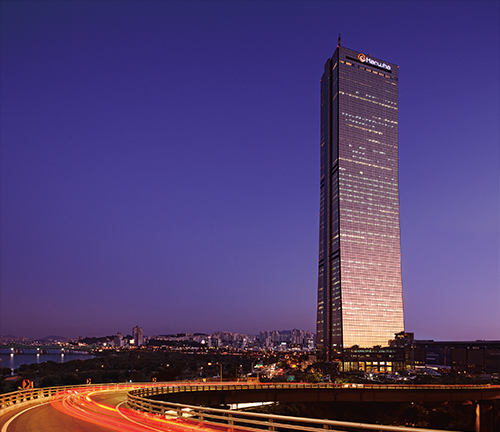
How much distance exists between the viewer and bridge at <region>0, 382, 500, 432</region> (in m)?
19.5

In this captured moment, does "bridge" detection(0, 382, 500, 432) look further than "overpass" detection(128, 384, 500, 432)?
No

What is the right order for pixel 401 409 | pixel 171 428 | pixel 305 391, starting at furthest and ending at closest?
pixel 401 409, pixel 305 391, pixel 171 428

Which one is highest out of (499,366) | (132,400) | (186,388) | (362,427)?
(362,427)

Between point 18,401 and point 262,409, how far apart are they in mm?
44320

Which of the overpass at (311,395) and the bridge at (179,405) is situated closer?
the bridge at (179,405)

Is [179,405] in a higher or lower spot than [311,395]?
higher

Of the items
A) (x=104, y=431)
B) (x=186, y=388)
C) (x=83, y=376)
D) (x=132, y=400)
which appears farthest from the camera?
(x=83, y=376)

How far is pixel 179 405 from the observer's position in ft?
73.2

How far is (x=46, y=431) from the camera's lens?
741 inches

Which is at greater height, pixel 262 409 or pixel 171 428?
pixel 171 428

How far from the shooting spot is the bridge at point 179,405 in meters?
19.5

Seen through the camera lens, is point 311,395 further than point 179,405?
Yes

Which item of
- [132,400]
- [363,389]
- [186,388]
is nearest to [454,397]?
[363,389]

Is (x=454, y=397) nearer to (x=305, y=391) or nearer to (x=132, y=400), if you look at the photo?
(x=305, y=391)
